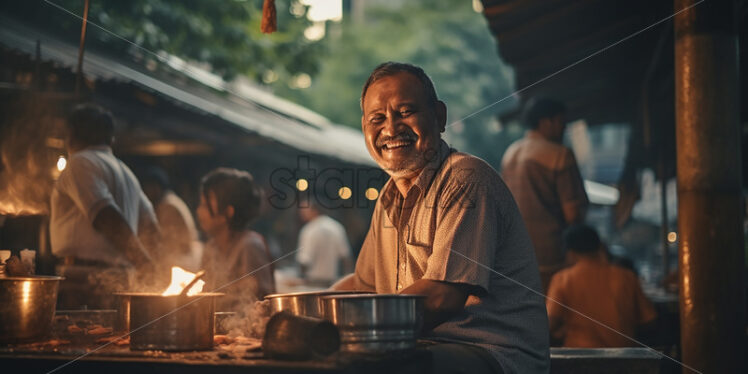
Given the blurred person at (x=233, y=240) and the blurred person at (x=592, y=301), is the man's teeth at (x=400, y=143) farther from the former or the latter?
the blurred person at (x=592, y=301)

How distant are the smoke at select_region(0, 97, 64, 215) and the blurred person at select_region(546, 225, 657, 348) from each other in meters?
3.63

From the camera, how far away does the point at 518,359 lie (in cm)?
285

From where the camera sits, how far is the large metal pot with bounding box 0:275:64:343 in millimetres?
2824

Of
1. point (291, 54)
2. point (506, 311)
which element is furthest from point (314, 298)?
point (291, 54)

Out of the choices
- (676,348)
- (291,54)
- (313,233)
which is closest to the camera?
(676,348)

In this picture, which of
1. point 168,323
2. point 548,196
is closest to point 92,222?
point 168,323

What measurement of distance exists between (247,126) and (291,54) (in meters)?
2.88

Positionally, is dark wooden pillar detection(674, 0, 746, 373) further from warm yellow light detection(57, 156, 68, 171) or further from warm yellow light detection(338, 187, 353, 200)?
warm yellow light detection(338, 187, 353, 200)

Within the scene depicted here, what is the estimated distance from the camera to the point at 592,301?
17.6 feet

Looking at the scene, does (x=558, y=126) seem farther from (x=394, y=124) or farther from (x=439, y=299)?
(x=439, y=299)

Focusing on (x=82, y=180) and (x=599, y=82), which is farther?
(x=599, y=82)

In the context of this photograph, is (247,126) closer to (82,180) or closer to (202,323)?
(82,180)

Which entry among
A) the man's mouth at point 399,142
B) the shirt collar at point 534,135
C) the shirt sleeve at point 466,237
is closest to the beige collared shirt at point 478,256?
the shirt sleeve at point 466,237

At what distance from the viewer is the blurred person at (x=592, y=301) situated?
5.27 metres
